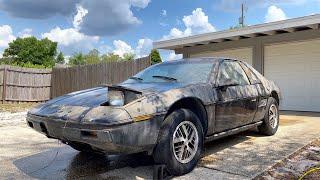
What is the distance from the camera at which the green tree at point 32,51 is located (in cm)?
5347

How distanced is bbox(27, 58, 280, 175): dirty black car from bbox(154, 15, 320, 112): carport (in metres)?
6.18

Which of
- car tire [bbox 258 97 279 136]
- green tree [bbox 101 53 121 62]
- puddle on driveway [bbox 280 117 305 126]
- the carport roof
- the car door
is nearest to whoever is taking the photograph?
the car door

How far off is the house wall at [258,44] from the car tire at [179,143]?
8.15 metres

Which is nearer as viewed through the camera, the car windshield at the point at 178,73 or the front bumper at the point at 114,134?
the front bumper at the point at 114,134

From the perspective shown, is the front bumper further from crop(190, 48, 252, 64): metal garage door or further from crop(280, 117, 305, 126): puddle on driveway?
crop(190, 48, 252, 64): metal garage door

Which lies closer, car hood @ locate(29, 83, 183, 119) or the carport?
car hood @ locate(29, 83, 183, 119)

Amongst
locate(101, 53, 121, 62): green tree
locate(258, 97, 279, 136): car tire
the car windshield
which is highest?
locate(101, 53, 121, 62): green tree

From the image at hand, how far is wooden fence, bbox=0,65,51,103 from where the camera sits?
53.9 feet

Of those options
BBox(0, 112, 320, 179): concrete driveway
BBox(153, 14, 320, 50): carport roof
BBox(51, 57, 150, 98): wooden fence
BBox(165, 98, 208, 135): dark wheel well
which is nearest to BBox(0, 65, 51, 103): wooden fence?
BBox(51, 57, 150, 98): wooden fence

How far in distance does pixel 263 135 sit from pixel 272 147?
1.00m

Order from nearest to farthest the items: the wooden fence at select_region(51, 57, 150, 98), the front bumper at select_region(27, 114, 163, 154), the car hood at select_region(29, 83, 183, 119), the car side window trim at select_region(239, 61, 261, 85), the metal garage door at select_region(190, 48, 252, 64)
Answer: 1. the front bumper at select_region(27, 114, 163, 154)
2. the car hood at select_region(29, 83, 183, 119)
3. the car side window trim at select_region(239, 61, 261, 85)
4. the metal garage door at select_region(190, 48, 252, 64)
5. the wooden fence at select_region(51, 57, 150, 98)

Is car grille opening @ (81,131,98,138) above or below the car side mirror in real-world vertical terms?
below

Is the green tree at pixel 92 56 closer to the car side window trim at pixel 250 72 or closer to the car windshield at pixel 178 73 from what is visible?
the car side window trim at pixel 250 72

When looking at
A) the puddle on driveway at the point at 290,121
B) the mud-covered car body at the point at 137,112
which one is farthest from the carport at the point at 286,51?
the mud-covered car body at the point at 137,112
